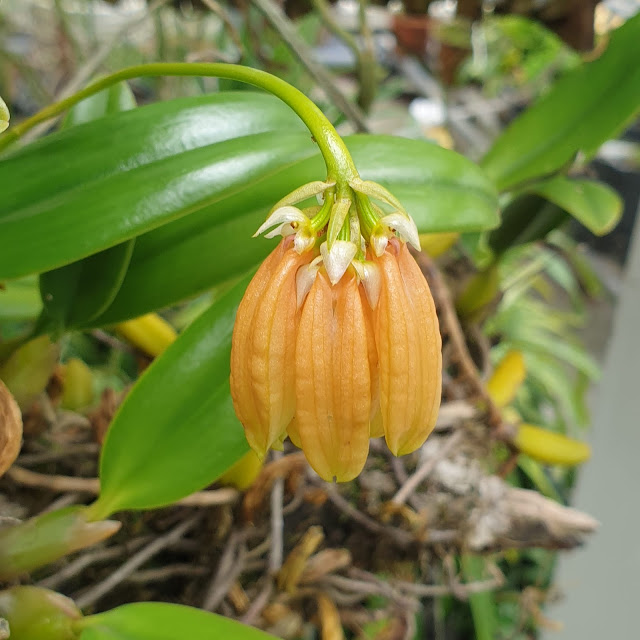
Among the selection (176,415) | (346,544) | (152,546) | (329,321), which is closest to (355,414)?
(329,321)

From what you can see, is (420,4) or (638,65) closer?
(638,65)

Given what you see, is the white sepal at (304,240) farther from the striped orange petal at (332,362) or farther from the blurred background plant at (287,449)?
the blurred background plant at (287,449)

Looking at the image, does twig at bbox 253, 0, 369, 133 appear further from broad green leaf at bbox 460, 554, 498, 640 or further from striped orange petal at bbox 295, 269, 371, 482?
broad green leaf at bbox 460, 554, 498, 640

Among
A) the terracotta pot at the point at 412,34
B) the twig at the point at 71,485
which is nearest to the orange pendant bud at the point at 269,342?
the twig at the point at 71,485

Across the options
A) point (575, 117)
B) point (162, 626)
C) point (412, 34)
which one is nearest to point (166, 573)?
point (162, 626)

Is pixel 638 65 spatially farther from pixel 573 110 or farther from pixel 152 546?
pixel 152 546

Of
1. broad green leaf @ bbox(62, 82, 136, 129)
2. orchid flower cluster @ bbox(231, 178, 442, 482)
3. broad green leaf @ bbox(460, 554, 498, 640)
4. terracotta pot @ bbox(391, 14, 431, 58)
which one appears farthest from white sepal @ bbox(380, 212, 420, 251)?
terracotta pot @ bbox(391, 14, 431, 58)
